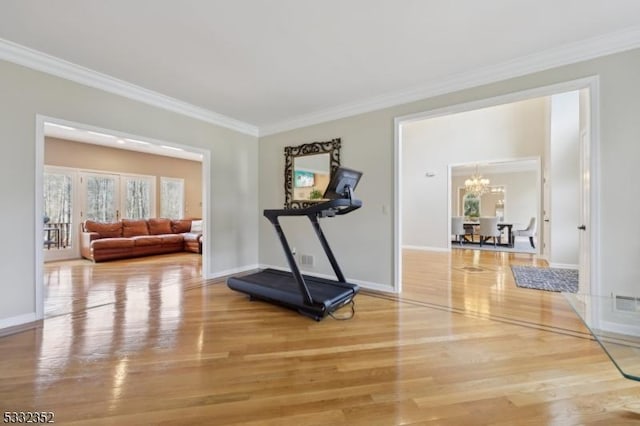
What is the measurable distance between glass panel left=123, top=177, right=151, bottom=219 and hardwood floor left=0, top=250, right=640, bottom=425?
468 cm

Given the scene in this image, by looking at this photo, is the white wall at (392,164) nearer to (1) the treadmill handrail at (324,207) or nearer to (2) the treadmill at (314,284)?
(2) the treadmill at (314,284)

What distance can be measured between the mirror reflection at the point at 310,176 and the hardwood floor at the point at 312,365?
1991mm

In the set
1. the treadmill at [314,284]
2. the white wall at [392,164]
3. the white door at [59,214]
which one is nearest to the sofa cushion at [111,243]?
the white door at [59,214]

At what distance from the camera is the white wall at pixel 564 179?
532cm

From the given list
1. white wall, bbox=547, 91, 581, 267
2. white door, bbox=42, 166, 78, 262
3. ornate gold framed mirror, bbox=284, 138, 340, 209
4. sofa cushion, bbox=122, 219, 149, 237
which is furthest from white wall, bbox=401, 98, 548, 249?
white door, bbox=42, 166, 78, 262

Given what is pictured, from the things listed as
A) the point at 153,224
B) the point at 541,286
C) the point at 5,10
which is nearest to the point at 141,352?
the point at 5,10

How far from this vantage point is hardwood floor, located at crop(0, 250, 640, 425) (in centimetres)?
150

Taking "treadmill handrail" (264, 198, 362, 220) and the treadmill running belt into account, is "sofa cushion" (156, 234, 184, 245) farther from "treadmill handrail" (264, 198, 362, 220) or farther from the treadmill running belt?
"treadmill handrail" (264, 198, 362, 220)

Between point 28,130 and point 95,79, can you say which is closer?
point 28,130

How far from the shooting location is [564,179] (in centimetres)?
544

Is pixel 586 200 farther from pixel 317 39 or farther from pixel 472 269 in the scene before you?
pixel 317 39

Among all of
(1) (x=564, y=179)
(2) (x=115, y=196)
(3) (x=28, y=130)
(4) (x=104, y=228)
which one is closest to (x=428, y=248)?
(1) (x=564, y=179)

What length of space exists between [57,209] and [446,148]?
9707 millimetres

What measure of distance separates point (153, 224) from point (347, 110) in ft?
19.6
